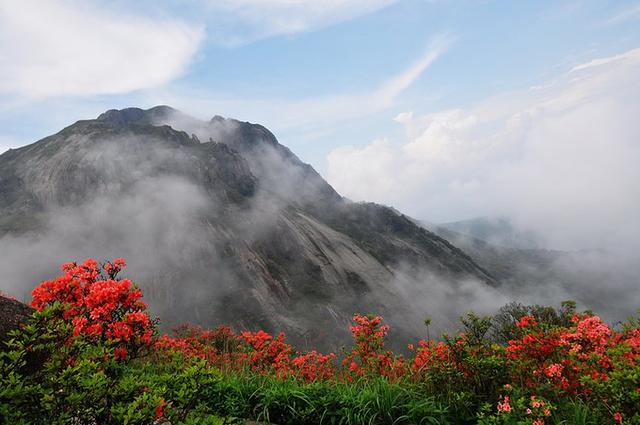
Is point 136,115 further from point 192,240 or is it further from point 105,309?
point 105,309

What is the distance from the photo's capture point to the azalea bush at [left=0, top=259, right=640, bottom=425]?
13.9 feet

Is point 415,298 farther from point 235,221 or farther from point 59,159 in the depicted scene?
point 59,159

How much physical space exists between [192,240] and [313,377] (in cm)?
6082

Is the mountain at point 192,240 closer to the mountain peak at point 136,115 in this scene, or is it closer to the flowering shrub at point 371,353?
the mountain peak at point 136,115

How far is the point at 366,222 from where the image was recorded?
11619 centimetres

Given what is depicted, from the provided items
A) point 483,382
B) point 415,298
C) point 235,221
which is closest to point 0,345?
point 483,382

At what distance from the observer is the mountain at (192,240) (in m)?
56.9

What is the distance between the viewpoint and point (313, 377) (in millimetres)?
9234

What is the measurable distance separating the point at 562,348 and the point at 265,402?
17.3ft

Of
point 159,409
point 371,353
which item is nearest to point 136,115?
point 371,353

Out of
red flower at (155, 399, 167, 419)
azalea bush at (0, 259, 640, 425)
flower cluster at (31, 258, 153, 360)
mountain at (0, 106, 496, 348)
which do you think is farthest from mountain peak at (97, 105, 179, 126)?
red flower at (155, 399, 167, 419)

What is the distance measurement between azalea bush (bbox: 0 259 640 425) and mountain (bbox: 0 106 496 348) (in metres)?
44.2

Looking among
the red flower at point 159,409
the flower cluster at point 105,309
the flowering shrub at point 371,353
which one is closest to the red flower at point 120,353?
the flower cluster at point 105,309

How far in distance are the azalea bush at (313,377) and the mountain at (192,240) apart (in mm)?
44204
